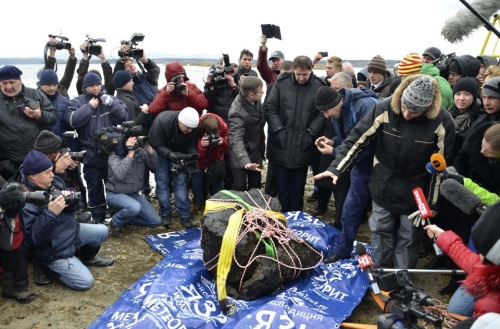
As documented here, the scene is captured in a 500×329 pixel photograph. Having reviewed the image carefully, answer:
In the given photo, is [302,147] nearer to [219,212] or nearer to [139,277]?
[219,212]

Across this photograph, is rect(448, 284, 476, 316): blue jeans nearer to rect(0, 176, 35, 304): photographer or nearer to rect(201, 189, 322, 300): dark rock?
rect(201, 189, 322, 300): dark rock

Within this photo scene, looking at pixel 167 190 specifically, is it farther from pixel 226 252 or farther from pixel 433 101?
pixel 433 101

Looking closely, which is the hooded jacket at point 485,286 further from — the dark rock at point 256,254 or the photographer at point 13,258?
the photographer at point 13,258

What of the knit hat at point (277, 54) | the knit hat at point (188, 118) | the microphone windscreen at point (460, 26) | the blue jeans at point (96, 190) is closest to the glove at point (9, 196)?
the blue jeans at point (96, 190)

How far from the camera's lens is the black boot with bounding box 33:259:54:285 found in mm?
3598

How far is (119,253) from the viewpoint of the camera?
14.0ft

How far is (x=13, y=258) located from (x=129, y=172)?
1.49 metres

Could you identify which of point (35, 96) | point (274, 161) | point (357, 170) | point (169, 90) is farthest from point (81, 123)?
point (357, 170)

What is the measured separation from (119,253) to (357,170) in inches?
99.6

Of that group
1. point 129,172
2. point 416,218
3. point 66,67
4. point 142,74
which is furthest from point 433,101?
point 66,67

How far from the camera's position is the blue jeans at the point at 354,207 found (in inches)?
147

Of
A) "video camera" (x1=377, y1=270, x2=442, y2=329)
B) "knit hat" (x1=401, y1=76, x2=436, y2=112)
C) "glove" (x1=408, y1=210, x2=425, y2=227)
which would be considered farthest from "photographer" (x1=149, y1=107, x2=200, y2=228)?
"video camera" (x1=377, y1=270, x2=442, y2=329)

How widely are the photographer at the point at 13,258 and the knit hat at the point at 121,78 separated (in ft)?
7.00

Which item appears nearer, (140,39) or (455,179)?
(455,179)
